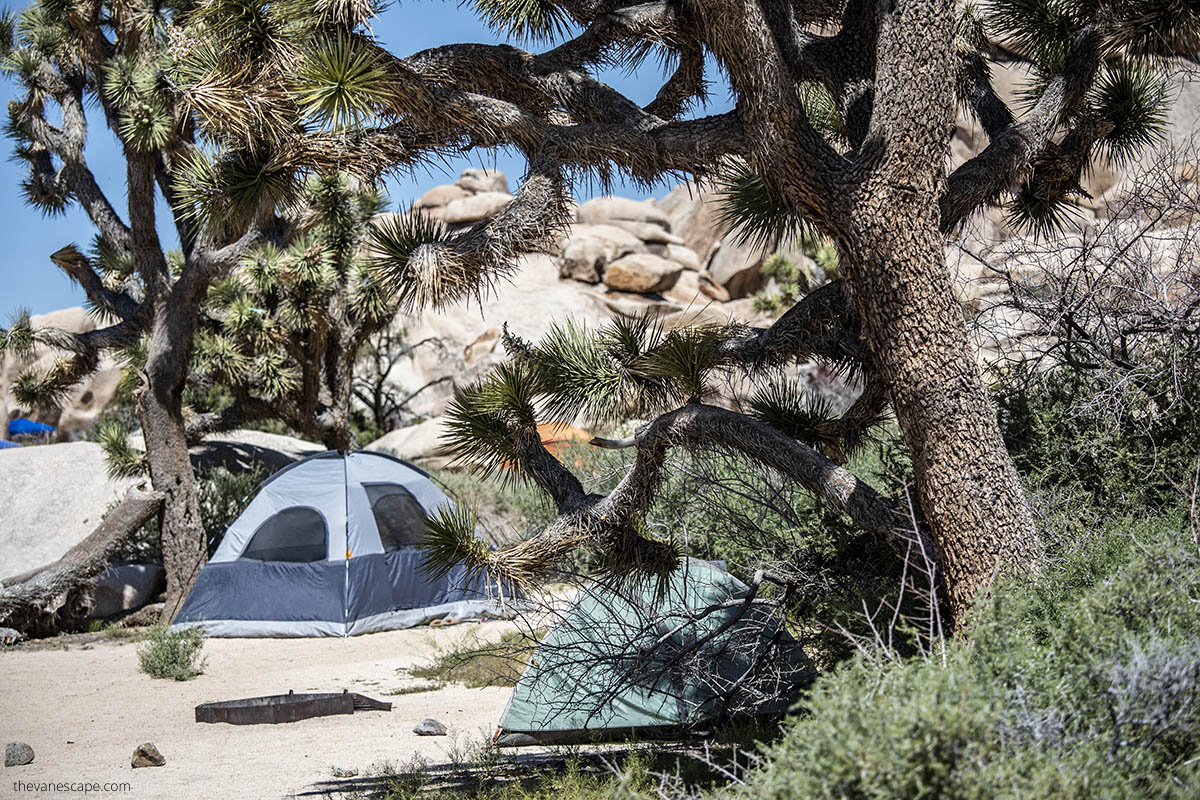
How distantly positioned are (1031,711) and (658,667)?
243 centimetres

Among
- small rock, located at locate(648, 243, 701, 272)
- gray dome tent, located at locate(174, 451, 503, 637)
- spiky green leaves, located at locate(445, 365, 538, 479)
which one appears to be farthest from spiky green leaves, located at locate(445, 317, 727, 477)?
small rock, located at locate(648, 243, 701, 272)

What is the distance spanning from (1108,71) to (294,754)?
6.13 metres

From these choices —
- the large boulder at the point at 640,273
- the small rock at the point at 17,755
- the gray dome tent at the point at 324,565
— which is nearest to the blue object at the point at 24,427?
the gray dome tent at the point at 324,565

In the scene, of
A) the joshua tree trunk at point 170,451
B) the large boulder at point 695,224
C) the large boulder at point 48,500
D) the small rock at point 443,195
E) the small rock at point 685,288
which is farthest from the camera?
the small rock at point 443,195

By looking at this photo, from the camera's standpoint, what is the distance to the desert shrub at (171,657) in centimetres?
782

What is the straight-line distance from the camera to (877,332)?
12.6 feet

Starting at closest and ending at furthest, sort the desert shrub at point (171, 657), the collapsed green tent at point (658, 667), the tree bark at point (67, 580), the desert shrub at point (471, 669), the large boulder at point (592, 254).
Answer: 1. the collapsed green tent at point (658, 667)
2. the desert shrub at point (471, 669)
3. the desert shrub at point (171, 657)
4. the tree bark at point (67, 580)
5. the large boulder at point (592, 254)

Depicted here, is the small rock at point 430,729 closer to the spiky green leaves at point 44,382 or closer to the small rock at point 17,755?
the small rock at point 17,755

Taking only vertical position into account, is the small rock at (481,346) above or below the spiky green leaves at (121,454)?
above

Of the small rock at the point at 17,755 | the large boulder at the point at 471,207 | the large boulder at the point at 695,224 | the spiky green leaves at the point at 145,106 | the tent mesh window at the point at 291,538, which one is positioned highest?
the large boulder at the point at 471,207

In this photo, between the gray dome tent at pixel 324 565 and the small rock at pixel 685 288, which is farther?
the small rock at pixel 685 288

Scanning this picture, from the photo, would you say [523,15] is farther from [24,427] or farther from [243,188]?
[24,427]

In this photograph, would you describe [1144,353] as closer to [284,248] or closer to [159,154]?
[284,248]

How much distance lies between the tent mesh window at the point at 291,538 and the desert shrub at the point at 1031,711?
823cm
